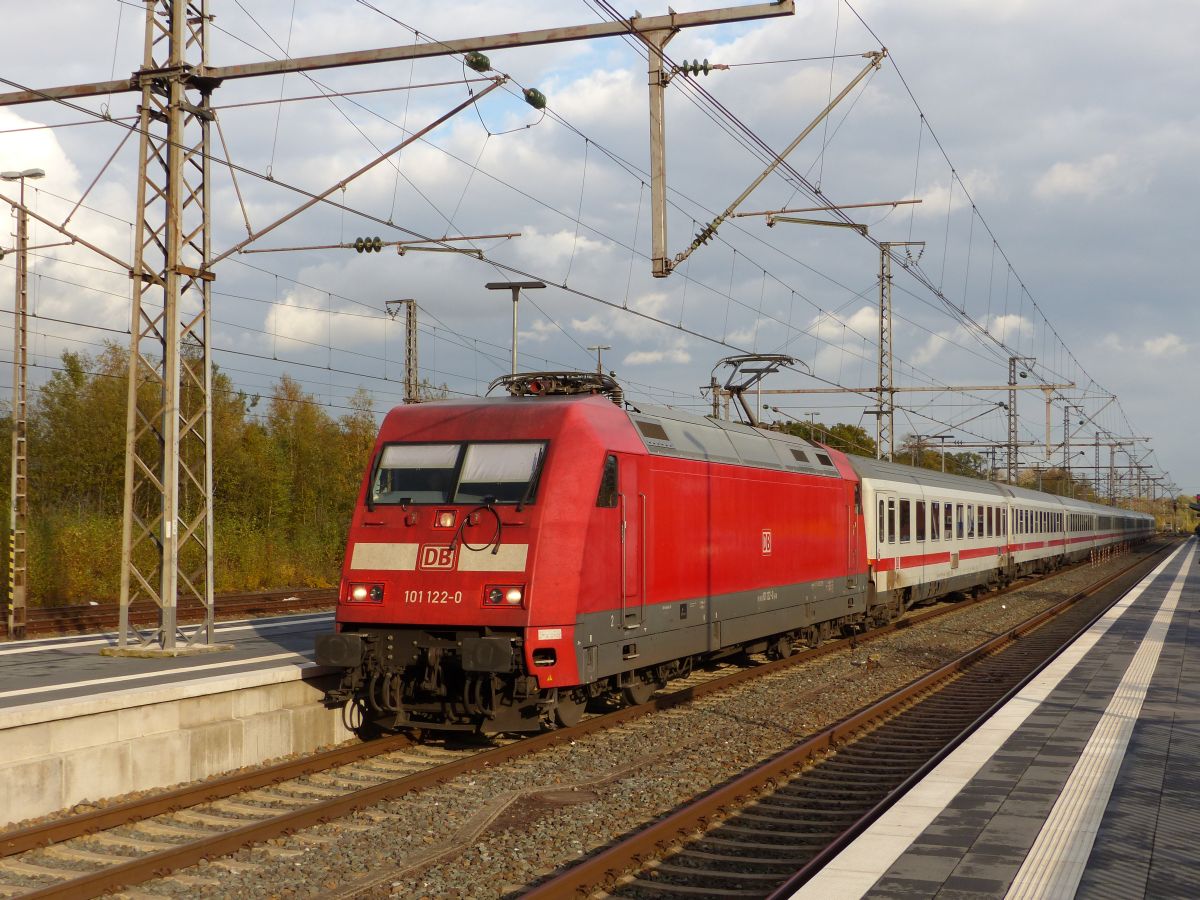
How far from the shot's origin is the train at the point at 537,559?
11.2 metres

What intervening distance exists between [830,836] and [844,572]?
1234 cm

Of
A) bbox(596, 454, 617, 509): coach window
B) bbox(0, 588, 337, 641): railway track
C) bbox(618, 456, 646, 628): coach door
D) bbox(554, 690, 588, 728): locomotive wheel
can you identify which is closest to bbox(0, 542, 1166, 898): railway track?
bbox(554, 690, 588, 728): locomotive wheel

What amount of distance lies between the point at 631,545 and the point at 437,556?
7.05ft

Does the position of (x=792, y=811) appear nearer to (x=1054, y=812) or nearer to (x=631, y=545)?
(x=1054, y=812)

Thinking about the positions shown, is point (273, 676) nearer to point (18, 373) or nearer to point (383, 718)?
point (383, 718)

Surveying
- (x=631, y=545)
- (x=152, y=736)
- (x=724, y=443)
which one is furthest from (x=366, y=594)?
(x=724, y=443)

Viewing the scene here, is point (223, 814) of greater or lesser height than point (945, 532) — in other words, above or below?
below

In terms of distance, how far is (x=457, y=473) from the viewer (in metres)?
12.1

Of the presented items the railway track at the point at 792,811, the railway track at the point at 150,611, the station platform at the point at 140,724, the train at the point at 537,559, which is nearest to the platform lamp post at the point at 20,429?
the railway track at the point at 150,611

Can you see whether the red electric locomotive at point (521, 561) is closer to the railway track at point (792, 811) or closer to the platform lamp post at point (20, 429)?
the railway track at point (792, 811)

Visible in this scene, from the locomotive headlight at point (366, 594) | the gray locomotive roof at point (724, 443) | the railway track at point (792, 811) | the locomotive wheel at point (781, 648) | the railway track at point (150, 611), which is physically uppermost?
the gray locomotive roof at point (724, 443)

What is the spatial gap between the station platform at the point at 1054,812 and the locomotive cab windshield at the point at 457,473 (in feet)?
15.6

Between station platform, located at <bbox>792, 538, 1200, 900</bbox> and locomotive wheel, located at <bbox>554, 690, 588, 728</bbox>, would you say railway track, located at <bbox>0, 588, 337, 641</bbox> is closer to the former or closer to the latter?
locomotive wheel, located at <bbox>554, 690, 588, 728</bbox>

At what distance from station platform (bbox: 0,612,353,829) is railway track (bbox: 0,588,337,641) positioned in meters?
7.44
